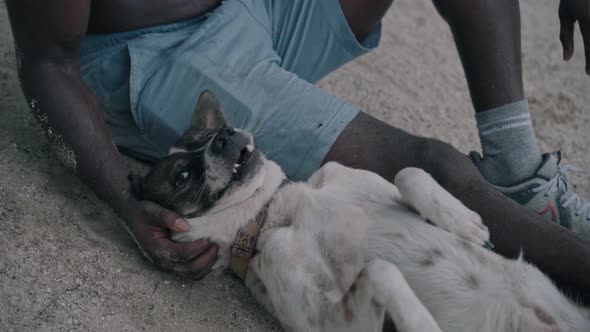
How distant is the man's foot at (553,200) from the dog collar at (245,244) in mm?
1122

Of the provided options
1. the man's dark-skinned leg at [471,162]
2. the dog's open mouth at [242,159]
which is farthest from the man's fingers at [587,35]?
the dog's open mouth at [242,159]

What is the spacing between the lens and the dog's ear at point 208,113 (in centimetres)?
296

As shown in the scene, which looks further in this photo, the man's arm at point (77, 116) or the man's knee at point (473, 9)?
the man's knee at point (473, 9)

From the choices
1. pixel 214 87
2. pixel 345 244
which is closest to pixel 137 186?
pixel 214 87

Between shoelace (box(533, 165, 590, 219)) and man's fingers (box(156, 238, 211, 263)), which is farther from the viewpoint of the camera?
shoelace (box(533, 165, 590, 219))

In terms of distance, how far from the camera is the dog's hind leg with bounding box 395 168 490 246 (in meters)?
2.52

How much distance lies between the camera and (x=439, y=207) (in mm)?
2570

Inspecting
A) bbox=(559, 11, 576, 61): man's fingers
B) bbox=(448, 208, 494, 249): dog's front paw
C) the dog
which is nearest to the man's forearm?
the dog

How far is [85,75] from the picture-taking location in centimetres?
324

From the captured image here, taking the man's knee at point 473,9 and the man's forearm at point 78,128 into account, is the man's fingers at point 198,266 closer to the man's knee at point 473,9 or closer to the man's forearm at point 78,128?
the man's forearm at point 78,128

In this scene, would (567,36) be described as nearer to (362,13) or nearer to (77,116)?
(362,13)

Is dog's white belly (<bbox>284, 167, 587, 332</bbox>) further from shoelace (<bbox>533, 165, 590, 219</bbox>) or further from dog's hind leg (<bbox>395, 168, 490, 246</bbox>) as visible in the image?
shoelace (<bbox>533, 165, 590, 219</bbox>)

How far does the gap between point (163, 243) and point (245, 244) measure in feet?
1.08

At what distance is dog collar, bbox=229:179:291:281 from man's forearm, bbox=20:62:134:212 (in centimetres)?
49
